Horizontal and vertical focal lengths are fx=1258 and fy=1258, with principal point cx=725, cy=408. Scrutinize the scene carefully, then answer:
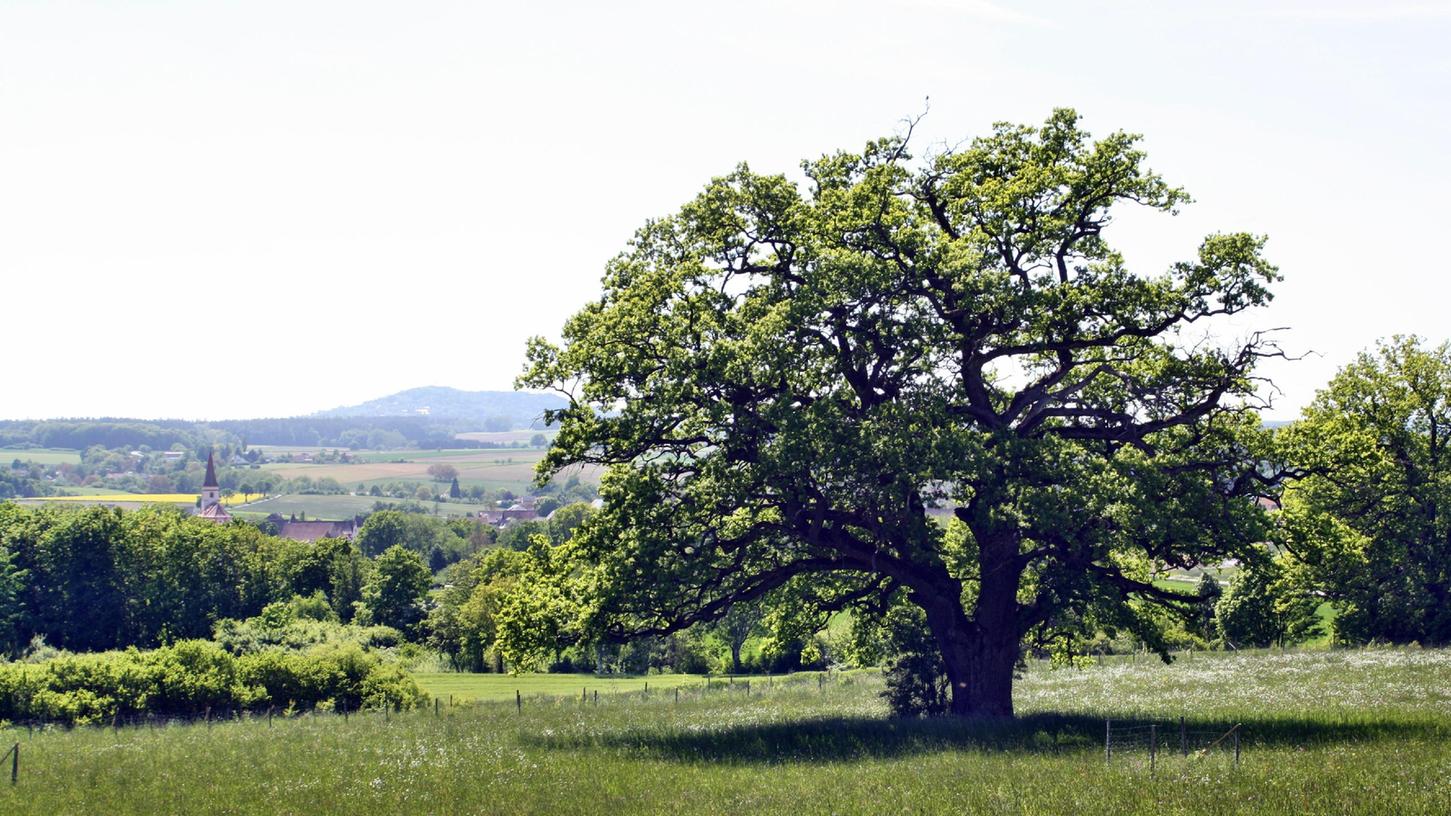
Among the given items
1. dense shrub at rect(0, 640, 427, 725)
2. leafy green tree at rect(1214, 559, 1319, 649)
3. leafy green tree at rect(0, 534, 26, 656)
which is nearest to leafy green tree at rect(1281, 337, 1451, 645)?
leafy green tree at rect(1214, 559, 1319, 649)

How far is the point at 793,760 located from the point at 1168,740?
8856 millimetres

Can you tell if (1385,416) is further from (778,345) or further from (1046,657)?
(778,345)

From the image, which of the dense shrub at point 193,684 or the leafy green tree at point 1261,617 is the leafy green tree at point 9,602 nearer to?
the dense shrub at point 193,684

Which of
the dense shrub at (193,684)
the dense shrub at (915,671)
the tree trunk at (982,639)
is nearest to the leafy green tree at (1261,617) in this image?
the dense shrub at (915,671)

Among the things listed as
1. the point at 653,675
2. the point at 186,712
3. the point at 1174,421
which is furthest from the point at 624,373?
the point at 653,675

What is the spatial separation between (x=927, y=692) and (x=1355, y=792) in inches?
→ 638

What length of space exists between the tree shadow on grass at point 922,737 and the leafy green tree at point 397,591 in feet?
280

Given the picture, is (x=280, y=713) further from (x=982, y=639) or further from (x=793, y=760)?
(x=982, y=639)

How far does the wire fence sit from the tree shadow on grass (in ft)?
0.31

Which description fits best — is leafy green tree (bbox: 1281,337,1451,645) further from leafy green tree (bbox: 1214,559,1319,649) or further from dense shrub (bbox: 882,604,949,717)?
Answer: dense shrub (bbox: 882,604,949,717)

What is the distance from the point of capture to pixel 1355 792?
22.0 metres

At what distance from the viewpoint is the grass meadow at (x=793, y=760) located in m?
23.5

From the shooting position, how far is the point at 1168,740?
29.7 meters

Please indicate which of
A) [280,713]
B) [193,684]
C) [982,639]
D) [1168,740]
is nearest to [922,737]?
[982,639]
